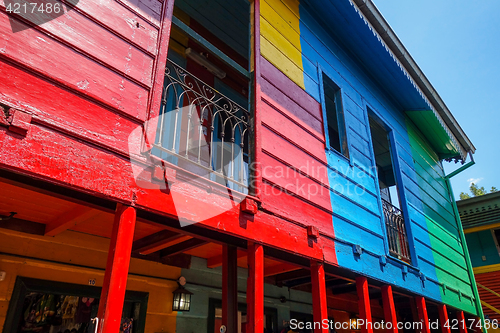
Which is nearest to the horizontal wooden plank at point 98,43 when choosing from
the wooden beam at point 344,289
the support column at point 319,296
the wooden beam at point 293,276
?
the support column at point 319,296

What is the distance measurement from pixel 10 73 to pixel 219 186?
1.57m

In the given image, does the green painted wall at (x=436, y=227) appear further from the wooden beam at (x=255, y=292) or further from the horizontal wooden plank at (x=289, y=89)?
the wooden beam at (x=255, y=292)

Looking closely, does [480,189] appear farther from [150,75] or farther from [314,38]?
[150,75]

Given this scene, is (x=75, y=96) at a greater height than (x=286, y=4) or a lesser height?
lesser

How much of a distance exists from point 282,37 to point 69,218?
3.17m

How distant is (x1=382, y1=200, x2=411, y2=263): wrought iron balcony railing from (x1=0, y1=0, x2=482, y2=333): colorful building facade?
0.03 m

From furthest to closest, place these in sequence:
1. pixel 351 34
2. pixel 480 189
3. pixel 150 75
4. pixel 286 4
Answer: pixel 480 189 < pixel 351 34 < pixel 286 4 < pixel 150 75

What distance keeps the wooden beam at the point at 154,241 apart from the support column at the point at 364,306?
224cm

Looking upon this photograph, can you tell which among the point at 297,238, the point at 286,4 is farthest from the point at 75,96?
the point at 286,4

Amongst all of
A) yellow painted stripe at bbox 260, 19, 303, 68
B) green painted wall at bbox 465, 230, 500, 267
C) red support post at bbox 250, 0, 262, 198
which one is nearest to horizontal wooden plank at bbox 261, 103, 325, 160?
red support post at bbox 250, 0, 262, 198

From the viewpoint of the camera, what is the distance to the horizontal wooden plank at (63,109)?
82.4 inches

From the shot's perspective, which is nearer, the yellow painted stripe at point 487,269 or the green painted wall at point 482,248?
the yellow painted stripe at point 487,269

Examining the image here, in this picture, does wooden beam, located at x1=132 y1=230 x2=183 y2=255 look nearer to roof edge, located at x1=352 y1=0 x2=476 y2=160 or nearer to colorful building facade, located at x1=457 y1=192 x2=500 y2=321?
roof edge, located at x1=352 y1=0 x2=476 y2=160

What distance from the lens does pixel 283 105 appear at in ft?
13.5
